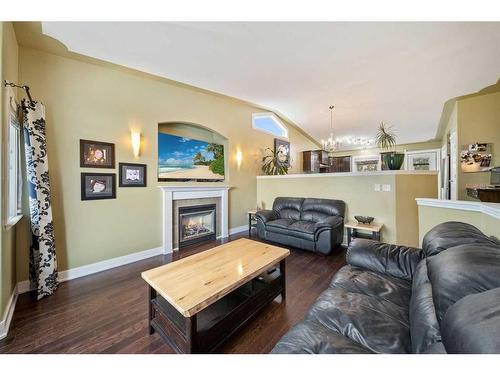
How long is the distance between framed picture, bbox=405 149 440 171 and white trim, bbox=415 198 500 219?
229 inches

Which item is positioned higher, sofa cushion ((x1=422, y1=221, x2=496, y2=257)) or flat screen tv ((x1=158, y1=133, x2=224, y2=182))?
flat screen tv ((x1=158, y1=133, x2=224, y2=182))

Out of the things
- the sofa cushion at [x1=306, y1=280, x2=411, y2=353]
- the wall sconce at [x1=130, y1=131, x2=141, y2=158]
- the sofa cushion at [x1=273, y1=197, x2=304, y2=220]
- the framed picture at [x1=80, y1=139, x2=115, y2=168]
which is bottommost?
the sofa cushion at [x1=306, y1=280, x2=411, y2=353]

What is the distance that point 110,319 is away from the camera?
1786 millimetres

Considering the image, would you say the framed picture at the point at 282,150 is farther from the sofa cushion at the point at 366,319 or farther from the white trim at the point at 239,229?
the sofa cushion at the point at 366,319

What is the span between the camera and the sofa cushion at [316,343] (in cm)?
94

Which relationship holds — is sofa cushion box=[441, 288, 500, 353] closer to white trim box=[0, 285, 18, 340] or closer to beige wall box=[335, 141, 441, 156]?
white trim box=[0, 285, 18, 340]

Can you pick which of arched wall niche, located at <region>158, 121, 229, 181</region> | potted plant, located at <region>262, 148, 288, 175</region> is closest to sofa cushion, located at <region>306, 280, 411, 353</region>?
arched wall niche, located at <region>158, 121, 229, 181</region>

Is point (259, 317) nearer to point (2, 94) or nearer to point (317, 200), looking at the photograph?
point (317, 200)

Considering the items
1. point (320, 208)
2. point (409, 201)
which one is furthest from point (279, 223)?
point (409, 201)

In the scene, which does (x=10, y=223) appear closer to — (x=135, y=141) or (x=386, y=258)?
(x=135, y=141)

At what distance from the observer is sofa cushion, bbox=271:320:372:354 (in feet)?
3.09

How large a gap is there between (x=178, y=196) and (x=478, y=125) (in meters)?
5.91

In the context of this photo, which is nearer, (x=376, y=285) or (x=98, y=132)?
(x=376, y=285)
